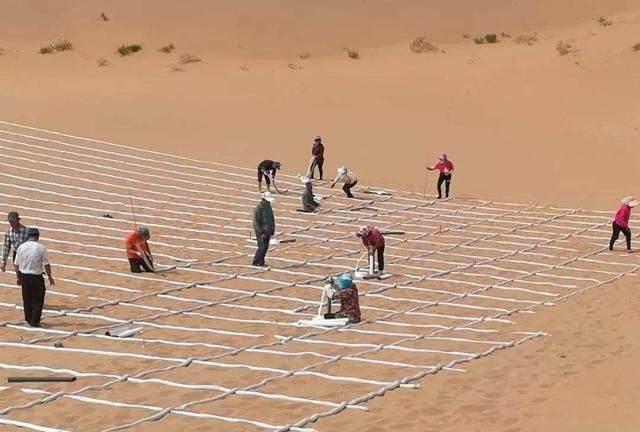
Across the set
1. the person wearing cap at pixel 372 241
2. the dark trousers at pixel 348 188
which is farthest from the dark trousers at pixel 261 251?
the dark trousers at pixel 348 188

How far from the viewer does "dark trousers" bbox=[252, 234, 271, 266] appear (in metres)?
11.7

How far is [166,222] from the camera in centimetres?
1442

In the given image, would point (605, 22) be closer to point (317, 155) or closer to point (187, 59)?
point (187, 59)

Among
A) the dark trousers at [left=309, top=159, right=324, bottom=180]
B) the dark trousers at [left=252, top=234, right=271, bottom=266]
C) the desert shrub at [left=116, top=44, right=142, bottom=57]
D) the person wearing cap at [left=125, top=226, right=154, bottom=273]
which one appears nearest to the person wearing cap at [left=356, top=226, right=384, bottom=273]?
the dark trousers at [left=252, top=234, right=271, bottom=266]

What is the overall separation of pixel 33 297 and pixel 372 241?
3.53m

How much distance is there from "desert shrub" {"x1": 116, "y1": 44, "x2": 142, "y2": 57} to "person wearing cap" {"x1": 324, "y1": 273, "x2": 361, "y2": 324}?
20.2 m

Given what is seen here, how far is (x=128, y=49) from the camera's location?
2862 centimetres

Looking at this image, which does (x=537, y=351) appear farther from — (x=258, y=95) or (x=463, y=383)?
(x=258, y=95)

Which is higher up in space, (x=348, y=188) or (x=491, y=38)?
(x=491, y=38)

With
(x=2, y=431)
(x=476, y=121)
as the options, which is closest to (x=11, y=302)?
(x=2, y=431)

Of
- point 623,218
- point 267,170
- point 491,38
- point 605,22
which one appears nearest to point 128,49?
point 491,38

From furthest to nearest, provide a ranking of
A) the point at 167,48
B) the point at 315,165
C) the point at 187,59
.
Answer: the point at 167,48, the point at 187,59, the point at 315,165

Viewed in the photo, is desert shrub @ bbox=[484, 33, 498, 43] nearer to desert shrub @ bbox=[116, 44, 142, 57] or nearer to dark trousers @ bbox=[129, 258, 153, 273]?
desert shrub @ bbox=[116, 44, 142, 57]

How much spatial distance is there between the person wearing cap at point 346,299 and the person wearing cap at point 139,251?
2675mm
